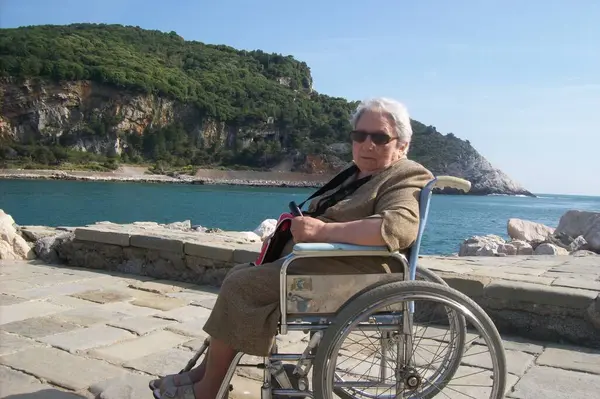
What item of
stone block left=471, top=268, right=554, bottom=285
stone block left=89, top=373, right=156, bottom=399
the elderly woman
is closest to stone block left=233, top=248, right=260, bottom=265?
stone block left=471, top=268, right=554, bottom=285

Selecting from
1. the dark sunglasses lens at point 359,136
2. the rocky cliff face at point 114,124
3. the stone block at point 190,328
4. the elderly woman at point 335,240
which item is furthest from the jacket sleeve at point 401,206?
the rocky cliff face at point 114,124

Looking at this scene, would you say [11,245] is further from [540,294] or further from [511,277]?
[540,294]

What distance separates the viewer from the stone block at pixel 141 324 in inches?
148

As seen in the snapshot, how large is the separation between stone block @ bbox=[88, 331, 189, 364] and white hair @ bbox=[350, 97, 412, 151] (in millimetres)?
1880

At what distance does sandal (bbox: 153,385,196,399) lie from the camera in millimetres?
2262

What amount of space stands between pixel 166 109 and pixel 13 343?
103 m

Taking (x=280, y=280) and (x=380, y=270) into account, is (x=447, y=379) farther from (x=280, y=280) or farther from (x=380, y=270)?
(x=280, y=280)

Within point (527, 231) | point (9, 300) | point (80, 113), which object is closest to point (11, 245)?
point (9, 300)

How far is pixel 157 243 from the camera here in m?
5.63

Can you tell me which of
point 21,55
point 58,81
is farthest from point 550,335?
point 21,55

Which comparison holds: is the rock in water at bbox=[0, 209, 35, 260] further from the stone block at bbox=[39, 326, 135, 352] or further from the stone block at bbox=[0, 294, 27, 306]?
the stone block at bbox=[39, 326, 135, 352]

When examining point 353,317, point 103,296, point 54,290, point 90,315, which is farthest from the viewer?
point 54,290

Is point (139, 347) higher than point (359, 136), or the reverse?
point (359, 136)

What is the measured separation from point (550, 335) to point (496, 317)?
0.35m
